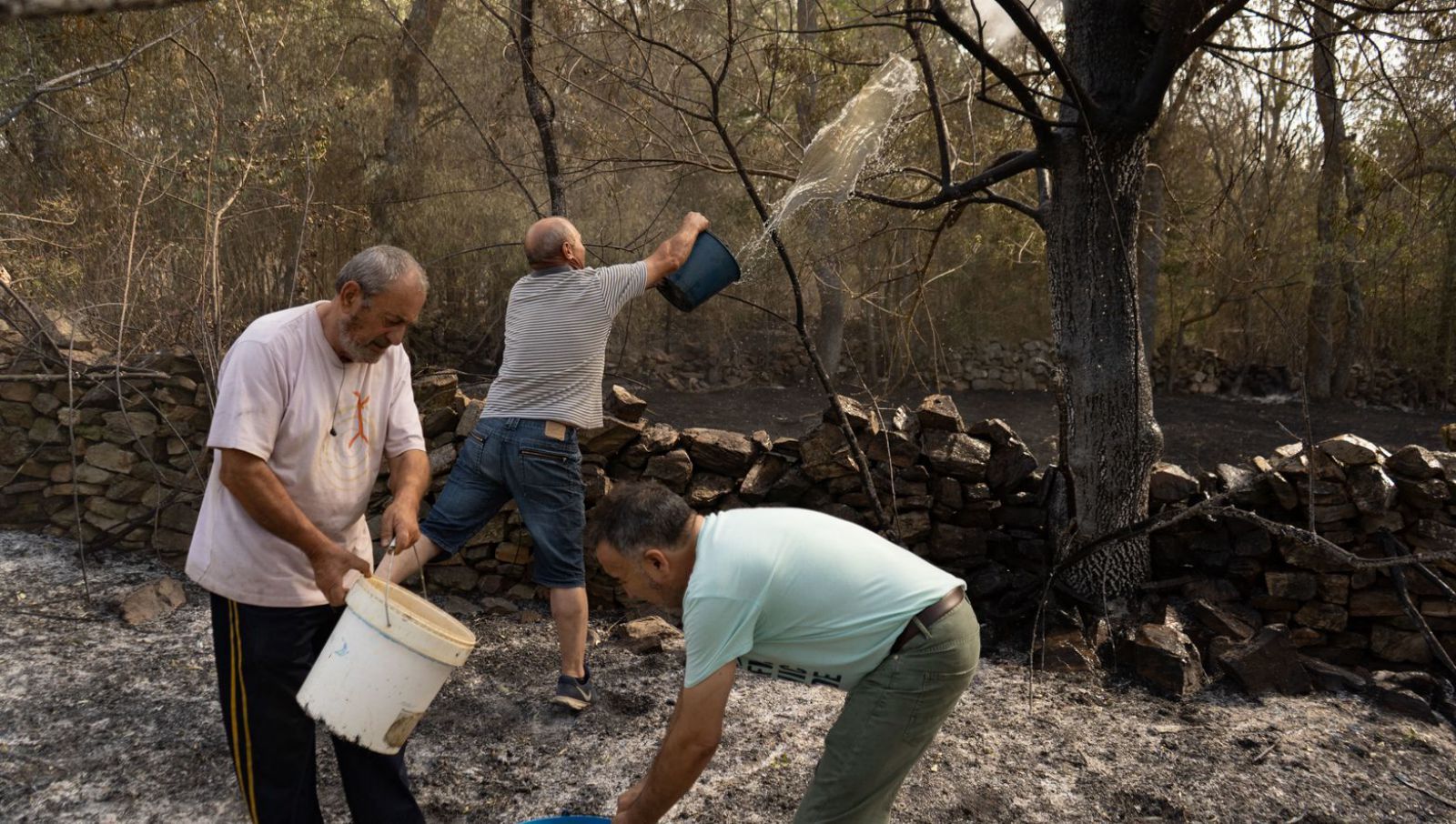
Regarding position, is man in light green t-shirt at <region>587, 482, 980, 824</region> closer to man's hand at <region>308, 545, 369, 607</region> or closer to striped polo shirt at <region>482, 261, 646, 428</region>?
man's hand at <region>308, 545, 369, 607</region>

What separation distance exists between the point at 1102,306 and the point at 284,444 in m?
3.46

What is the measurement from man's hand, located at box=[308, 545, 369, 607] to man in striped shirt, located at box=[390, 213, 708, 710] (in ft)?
4.11

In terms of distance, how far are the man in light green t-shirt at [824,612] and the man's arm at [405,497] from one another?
2.27 feet

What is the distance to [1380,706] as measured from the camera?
12.7ft

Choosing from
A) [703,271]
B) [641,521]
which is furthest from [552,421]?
[641,521]

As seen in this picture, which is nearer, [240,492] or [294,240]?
[240,492]

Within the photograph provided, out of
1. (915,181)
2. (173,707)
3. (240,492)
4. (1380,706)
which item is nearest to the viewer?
(240,492)

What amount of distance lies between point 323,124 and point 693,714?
778 centimetres

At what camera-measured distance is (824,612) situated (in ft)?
6.51

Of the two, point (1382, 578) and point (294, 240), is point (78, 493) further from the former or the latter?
point (1382, 578)

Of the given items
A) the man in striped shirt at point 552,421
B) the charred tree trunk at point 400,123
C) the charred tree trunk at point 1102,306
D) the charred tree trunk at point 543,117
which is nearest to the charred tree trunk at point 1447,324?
the charred tree trunk at point 1102,306

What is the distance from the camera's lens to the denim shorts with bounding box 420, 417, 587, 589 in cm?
354

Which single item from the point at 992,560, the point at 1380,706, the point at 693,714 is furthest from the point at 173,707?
the point at 1380,706

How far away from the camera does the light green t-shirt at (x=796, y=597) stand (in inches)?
73.5
